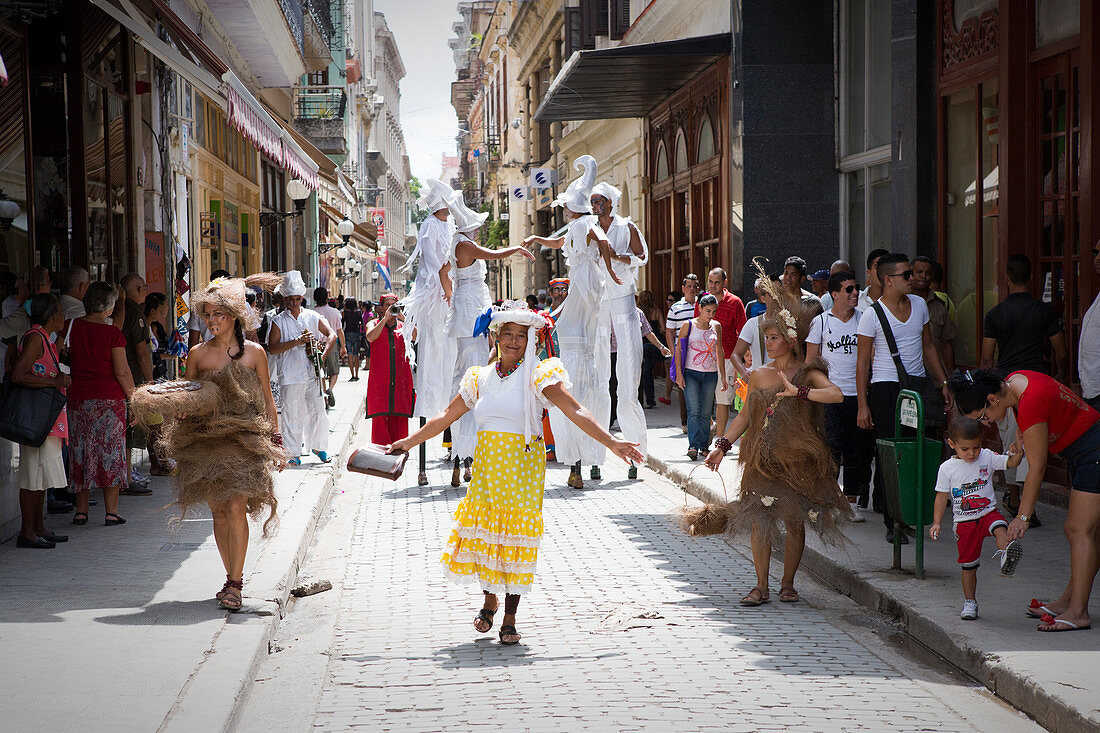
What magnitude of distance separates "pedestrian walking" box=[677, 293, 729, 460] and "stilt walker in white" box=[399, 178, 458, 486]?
8.51ft

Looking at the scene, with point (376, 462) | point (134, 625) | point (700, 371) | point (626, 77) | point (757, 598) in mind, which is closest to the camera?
point (376, 462)

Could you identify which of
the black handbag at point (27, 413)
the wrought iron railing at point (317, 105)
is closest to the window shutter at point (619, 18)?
the wrought iron railing at point (317, 105)

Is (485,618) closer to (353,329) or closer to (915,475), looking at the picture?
(915,475)

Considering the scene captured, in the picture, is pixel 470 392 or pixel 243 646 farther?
pixel 470 392

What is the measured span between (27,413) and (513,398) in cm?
381

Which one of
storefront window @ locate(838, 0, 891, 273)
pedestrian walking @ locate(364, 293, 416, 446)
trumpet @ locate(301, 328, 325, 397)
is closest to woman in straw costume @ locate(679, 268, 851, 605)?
pedestrian walking @ locate(364, 293, 416, 446)

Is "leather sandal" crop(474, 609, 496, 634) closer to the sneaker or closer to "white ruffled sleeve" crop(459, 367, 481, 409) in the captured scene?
"white ruffled sleeve" crop(459, 367, 481, 409)

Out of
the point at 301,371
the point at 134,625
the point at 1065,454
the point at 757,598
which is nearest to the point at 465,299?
the point at 301,371

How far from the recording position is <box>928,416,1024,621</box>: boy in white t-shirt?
5.97 m

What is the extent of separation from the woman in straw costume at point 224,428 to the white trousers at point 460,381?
459 cm

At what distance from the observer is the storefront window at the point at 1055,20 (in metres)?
9.27

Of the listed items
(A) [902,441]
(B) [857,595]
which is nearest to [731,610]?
(B) [857,595]

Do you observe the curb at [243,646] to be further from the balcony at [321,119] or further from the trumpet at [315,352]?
the balcony at [321,119]

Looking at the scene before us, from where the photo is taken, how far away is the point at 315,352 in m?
12.5
